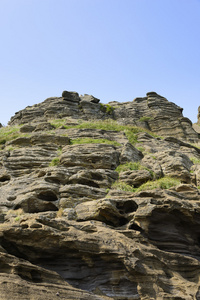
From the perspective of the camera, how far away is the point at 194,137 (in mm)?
41719

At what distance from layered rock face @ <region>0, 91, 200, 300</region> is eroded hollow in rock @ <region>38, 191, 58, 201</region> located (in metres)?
0.05

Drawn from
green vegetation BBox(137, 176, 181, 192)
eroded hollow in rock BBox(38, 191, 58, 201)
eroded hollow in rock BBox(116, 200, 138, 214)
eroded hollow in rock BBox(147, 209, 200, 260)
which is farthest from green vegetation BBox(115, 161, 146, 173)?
eroded hollow in rock BBox(147, 209, 200, 260)

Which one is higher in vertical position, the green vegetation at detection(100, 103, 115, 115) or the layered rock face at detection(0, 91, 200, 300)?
the green vegetation at detection(100, 103, 115, 115)

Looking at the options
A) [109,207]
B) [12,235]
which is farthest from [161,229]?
[12,235]

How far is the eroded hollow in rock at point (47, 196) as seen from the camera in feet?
50.0

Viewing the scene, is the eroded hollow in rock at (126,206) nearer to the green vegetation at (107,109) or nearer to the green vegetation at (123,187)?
the green vegetation at (123,187)

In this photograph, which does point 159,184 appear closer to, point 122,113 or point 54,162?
point 54,162

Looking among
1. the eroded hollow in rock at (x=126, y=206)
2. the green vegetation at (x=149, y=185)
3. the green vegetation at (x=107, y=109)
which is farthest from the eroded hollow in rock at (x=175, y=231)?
the green vegetation at (x=107, y=109)

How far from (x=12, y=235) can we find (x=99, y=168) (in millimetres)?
9063

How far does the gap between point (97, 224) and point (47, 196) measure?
411 cm

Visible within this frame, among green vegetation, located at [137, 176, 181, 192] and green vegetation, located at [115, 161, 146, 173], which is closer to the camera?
green vegetation, located at [137, 176, 181, 192]

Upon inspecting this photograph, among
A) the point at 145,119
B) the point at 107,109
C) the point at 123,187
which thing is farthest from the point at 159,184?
the point at 107,109

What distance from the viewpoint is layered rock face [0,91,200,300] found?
33.5 feet

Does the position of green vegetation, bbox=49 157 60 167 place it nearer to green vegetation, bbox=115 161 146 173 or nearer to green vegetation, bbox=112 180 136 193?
green vegetation, bbox=115 161 146 173
